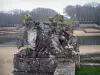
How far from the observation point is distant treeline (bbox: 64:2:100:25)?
19087 mm

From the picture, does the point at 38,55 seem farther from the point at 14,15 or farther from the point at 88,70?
the point at 14,15

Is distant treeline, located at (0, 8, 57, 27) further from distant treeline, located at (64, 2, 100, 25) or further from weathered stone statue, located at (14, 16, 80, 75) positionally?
weathered stone statue, located at (14, 16, 80, 75)

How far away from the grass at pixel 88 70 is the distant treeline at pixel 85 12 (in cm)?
1373

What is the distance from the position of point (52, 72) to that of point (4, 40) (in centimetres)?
1438

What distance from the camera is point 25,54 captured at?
351cm

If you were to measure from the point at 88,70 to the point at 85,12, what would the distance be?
1658 cm

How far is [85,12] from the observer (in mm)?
20969

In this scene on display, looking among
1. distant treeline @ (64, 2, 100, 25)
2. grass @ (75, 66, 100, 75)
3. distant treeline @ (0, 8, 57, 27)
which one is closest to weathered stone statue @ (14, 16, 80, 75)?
grass @ (75, 66, 100, 75)

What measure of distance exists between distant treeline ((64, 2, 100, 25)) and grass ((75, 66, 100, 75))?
13.7 metres

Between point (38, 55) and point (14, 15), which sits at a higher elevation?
point (14, 15)

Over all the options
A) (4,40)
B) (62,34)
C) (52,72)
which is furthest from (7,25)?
(52,72)

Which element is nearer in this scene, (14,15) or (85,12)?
(14,15)

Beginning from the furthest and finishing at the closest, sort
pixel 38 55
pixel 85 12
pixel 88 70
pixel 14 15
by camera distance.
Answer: pixel 85 12
pixel 14 15
pixel 88 70
pixel 38 55

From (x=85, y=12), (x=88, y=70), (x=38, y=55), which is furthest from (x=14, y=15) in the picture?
(x=38, y=55)
